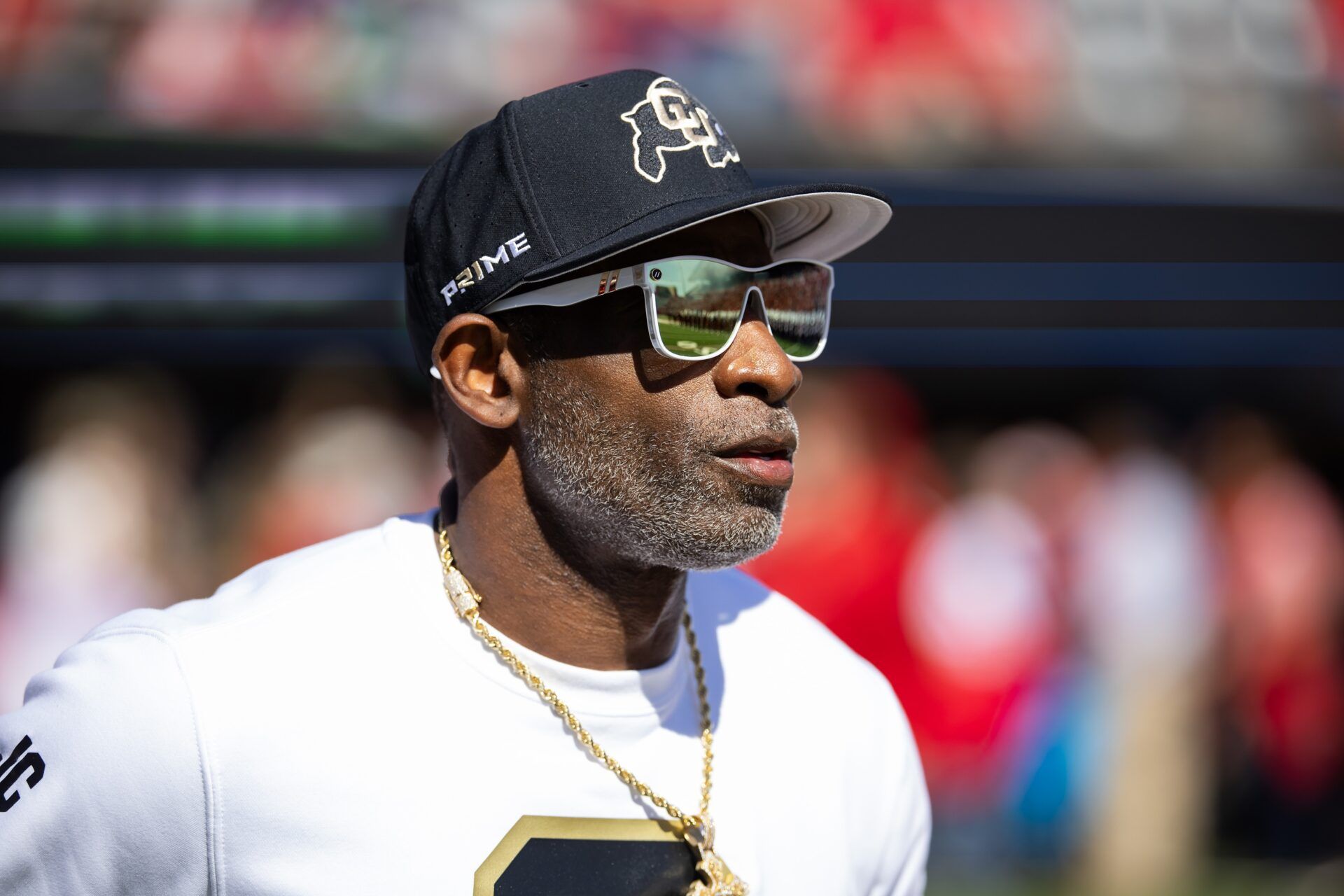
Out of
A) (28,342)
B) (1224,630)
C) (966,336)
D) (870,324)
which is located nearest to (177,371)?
(28,342)

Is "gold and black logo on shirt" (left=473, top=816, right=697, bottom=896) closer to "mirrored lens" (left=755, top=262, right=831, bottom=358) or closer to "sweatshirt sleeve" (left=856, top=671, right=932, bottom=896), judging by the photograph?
"sweatshirt sleeve" (left=856, top=671, right=932, bottom=896)

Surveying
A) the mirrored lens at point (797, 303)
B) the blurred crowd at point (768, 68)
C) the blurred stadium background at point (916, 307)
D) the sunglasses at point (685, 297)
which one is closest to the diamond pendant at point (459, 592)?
the sunglasses at point (685, 297)

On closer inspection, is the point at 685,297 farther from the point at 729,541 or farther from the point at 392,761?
the point at 392,761

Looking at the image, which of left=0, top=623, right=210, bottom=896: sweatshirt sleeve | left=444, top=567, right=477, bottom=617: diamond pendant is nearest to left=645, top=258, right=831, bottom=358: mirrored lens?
left=444, top=567, right=477, bottom=617: diamond pendant

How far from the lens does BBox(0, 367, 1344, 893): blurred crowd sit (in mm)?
6008

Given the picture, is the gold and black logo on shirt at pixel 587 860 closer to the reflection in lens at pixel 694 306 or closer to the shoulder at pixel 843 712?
the shoulder at pixel 843 712

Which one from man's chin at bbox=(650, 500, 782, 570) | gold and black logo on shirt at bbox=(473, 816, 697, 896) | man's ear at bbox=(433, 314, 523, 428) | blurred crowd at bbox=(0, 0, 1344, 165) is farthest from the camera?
blurred crowd at bbox=(0, 0, 1344, 165)

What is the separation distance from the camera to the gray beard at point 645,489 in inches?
75.1

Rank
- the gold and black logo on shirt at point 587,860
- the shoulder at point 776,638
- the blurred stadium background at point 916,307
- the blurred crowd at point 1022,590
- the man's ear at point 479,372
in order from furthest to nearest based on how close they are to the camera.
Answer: the blurred stadium background at point 916,307, the blurred crowd at point 1022,590, the shoulder at point 776,638, the man's ear at point 479,372, the gold and black logo on shirt at point 587,860

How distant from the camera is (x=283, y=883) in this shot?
1.69 metres

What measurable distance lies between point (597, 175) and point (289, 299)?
6.16 meters

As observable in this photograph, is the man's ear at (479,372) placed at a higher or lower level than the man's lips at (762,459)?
higher

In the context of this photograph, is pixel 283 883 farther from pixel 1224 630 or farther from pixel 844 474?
pixel 1224 630

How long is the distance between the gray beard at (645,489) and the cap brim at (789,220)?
233mm
